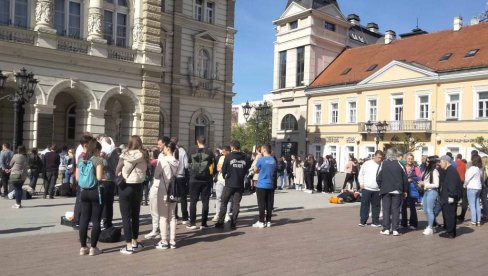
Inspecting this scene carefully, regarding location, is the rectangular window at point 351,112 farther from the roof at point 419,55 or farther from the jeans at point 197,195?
the jeans at point 197,195

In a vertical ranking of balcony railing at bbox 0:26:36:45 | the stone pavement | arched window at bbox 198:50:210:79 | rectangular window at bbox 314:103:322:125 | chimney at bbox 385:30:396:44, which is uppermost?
chimney at bbox 385:30:396:44

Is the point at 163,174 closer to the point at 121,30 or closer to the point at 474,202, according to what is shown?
the point at 474,202

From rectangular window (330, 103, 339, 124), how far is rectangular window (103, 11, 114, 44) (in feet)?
84.7

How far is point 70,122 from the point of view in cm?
2462

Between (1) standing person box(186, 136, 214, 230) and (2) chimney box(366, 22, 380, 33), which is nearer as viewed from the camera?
(1) standing person box(186, 136, 214, 230)

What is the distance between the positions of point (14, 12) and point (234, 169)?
1414cm

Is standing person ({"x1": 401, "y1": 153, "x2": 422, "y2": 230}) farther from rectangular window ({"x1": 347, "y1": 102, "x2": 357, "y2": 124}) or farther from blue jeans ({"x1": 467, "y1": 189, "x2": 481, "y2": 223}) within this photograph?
rectangular window ({"x1": 347, "y1": 102, "x2": 357, "y2": 124})

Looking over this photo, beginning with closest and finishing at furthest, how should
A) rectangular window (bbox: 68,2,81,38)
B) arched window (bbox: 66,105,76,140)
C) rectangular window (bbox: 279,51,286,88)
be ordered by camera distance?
rectangular window (bbox: 68,2,81,38) → arched window (bbox: 66,105,76,140) → rectangular window (bbox: 279,51,286,88)

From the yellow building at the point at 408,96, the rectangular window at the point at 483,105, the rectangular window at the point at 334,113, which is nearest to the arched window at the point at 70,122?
the yellow building at the point at 408,96

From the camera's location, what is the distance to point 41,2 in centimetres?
1980

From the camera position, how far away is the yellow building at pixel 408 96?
115 ft

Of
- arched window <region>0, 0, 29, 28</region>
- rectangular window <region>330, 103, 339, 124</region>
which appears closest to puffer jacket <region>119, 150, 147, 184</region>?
arched window <region>0, 0, 29, 28</region>

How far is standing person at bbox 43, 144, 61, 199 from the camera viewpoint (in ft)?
50.6

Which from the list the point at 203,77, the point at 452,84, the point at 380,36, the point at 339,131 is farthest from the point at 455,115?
the point at 380,36
